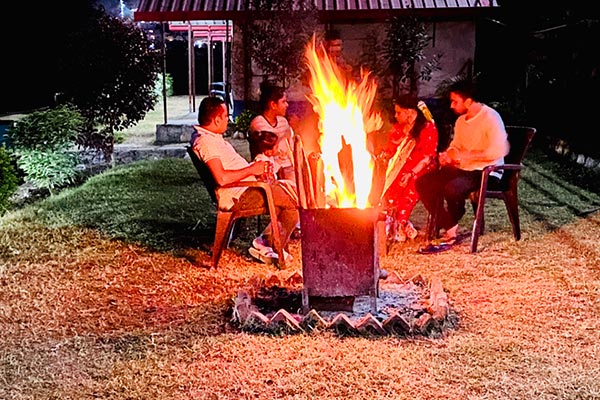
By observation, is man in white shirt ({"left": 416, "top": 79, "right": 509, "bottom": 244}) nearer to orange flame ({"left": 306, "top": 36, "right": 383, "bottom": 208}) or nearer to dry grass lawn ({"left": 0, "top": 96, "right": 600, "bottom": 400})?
dry grass lawn ({"left": 0, "top": 96, "right": 600, "bottom": 400})

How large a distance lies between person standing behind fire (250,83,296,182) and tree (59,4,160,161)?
18.2 feet

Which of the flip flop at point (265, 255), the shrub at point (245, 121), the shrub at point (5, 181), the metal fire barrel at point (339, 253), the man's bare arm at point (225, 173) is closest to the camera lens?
the metal fire barrel at point (339, 253)

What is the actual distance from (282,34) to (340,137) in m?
6.65

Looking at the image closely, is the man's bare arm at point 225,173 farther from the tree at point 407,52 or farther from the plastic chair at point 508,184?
the tree at point 407,52

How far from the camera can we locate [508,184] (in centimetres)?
650

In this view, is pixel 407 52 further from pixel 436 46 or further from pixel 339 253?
pixel 339 253

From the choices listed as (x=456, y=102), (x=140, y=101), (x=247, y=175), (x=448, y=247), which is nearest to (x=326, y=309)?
(x=247, y=175)

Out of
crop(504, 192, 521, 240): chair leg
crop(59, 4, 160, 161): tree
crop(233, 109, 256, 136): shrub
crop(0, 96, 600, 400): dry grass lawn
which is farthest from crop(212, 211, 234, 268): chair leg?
crop(233, 109, 256, 136): shrub

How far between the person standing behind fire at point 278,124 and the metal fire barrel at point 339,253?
1876 millimetres

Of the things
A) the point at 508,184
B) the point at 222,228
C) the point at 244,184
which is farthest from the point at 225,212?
the point at 508,184

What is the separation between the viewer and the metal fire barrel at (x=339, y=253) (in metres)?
4.66

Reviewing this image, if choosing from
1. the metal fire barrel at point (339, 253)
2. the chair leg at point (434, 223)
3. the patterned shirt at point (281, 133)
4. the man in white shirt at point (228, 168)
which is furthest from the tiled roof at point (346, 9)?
the metal fire barrel at point (339, 253)

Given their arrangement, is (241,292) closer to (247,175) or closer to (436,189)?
(247,175)

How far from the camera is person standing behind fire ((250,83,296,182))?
21.7 ft
